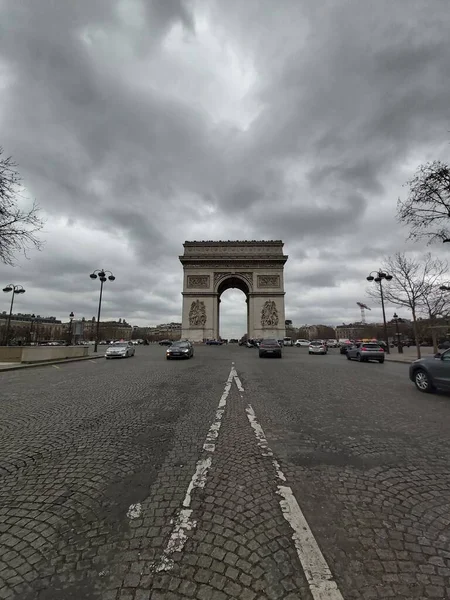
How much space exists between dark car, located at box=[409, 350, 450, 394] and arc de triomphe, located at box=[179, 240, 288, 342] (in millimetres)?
50797

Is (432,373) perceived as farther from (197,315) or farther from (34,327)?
(34,327)

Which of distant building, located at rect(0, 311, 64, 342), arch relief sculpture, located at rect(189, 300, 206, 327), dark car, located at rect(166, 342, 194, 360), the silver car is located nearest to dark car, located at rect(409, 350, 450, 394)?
the silver car

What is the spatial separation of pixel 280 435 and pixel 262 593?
11.4ft

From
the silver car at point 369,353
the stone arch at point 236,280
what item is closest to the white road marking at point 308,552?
the silver car at point 369,353

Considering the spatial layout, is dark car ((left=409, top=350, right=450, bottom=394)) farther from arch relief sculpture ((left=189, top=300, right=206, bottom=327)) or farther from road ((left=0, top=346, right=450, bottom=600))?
arch relief sculpture ((left=189, top=300, right=206, bottom=327))

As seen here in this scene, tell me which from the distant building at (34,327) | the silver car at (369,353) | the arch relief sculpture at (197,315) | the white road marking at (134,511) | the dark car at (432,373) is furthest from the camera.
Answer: the distant building at (34,327)

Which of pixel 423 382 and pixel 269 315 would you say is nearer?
pixel 423 382

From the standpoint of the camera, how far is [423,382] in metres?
10.3

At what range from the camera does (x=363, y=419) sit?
6473 millimetres

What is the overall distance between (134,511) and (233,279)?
65.7 meters

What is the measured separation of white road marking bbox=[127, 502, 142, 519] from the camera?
2859 mm

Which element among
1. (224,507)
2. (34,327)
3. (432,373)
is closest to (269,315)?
(432,373)

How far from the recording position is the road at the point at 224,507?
210cm

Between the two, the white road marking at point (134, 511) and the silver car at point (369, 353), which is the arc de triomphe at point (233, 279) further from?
the white road marking at point (134, 511)
